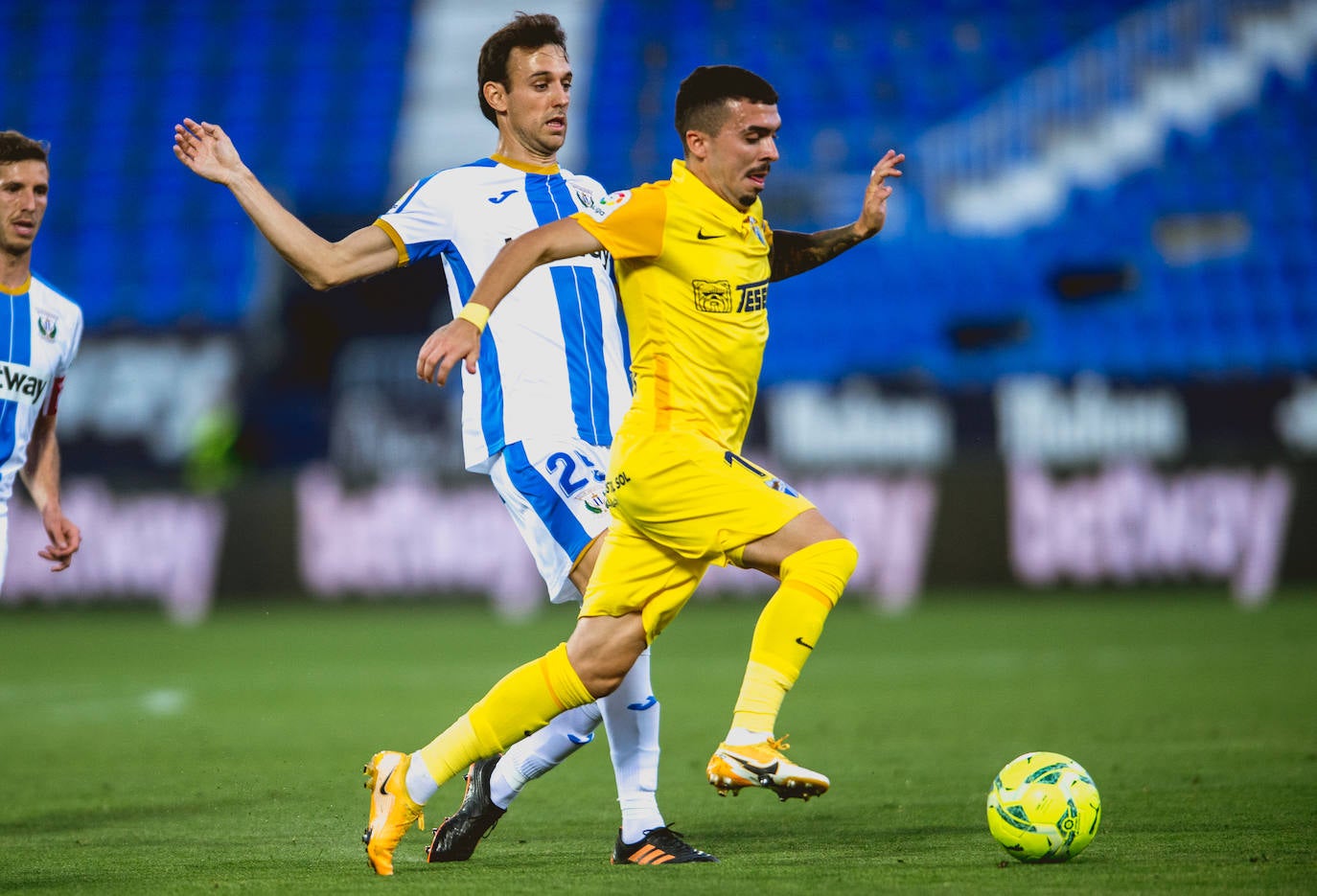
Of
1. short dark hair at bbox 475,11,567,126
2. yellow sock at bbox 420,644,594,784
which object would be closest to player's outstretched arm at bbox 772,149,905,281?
short dark hair at bbox 475,11,567,126

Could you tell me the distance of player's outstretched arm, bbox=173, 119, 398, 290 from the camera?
15.1 ft

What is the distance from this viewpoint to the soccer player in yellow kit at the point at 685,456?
441 cm

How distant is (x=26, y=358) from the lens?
5.82 meters

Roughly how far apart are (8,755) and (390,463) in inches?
393

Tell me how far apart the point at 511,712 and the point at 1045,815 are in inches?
56.8

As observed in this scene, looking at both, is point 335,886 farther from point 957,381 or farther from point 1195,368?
point 1195,368

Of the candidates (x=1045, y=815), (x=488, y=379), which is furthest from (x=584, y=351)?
(x=1045, y=815)

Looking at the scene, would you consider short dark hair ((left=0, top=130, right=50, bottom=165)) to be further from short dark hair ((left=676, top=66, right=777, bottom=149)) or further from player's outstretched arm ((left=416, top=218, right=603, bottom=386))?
short dark hair ((left=676, top=66, right=777, bottom=149))

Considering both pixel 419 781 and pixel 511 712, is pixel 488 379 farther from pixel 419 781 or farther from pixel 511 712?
pixel 419 781

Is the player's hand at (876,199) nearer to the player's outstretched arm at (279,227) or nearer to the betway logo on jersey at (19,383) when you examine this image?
the player's outstretched arm at (279,227)

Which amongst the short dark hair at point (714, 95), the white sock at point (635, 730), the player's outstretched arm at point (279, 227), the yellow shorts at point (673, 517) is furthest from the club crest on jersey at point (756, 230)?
the white sock at point (635, 730)

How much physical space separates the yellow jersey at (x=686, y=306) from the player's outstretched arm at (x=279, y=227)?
27.7 inches

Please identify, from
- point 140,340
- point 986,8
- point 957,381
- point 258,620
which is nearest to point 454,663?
point 258,620

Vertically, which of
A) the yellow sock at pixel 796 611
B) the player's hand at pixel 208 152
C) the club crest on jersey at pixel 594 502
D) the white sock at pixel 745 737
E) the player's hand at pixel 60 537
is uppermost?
the player's hand at pixel 208 152
